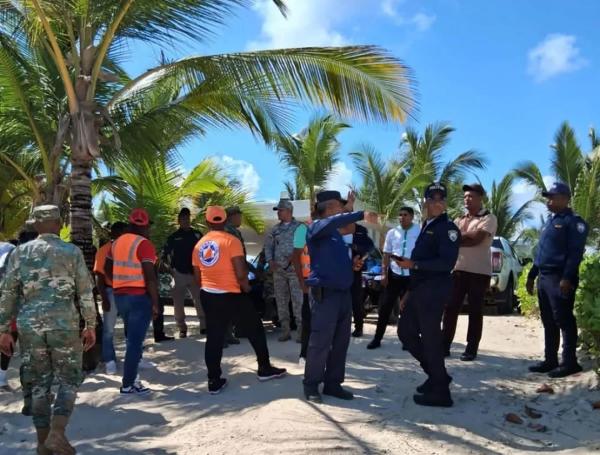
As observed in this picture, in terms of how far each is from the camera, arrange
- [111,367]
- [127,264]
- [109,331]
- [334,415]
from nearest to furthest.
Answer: [334,415], [127,264], [111,367], [109,331]

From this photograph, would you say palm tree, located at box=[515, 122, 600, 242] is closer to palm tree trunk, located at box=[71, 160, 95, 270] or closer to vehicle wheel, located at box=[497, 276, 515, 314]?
vehicle wheel, located at box=[497, 276, 515, 314]

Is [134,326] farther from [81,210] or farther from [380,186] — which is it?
[380,186]

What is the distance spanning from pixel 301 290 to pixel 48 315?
3704 mm

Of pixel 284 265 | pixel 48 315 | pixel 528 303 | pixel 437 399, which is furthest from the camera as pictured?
pixel 528 303

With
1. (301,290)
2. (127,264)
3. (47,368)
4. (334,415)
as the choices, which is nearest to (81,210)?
(127,264)

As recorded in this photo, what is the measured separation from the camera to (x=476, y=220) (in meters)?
6.75

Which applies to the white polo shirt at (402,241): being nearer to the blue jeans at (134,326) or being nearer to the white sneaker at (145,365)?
the blue jeans at (134,326)

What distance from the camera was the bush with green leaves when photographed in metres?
5.73

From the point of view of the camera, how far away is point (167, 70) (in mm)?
8703

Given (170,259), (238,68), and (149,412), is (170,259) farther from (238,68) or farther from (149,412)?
(149,412)

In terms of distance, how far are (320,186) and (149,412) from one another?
1360 cm

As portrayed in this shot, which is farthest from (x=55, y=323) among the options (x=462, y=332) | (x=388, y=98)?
(x=462, y=332)

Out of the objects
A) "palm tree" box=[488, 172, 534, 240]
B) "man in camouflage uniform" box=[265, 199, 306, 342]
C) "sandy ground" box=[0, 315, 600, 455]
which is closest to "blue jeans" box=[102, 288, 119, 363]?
"sandy ground" box=[0, 315, 600, 455]

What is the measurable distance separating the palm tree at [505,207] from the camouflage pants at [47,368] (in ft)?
83.6
